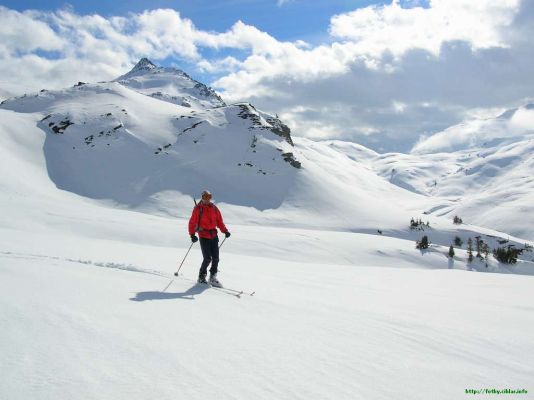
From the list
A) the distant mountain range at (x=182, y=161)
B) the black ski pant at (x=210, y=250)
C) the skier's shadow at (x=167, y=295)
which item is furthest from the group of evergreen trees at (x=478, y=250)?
the skier's shadow at (x=167, y=295)

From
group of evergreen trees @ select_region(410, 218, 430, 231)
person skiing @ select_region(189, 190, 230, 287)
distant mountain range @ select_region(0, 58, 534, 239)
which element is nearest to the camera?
person skiing @ select_region(189, 190, 230, 287)

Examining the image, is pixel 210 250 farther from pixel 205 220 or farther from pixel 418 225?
pixel 418 225

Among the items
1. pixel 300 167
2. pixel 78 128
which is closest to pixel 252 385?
pixel 300 167

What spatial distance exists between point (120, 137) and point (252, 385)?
80.8 m

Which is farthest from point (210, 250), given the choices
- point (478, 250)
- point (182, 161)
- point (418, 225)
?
point (182, 161)

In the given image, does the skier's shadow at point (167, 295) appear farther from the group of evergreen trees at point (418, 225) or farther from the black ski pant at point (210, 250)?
the group of evergreen trees at point (418, 225)

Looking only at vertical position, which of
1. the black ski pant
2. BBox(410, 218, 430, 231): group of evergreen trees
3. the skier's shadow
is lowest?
the skier's shadow

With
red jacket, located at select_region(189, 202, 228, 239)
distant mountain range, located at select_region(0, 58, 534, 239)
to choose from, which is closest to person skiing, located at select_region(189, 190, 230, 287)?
red jacket, located at select_region(189, 202, 228, 239)

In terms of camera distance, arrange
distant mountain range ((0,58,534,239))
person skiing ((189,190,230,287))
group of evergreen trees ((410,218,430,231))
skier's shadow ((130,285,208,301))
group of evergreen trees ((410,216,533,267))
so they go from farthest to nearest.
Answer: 1. group of evergreen trees ((410,218,430,231))
2. distant mountain range ((0,58,534,239))
3. group of evergreen trees ((410,216,533,267))
4. person skiing ((189,190,230,287))
5. skier's shadow ((130,285,208,301))

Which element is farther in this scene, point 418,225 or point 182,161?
point 182,161

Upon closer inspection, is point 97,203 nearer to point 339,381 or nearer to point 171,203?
point 171,203

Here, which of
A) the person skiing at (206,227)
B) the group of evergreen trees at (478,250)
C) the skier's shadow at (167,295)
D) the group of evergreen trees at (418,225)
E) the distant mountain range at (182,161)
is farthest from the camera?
the group of evergreen trees at (418,225)

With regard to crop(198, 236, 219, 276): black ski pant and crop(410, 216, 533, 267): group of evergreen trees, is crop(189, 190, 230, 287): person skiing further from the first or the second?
crop(410, 216, 533, 267): group of evergreen trees

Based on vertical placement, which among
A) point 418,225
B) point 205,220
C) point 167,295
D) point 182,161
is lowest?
point 167,295
